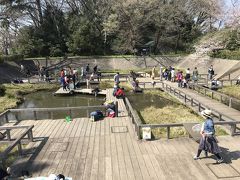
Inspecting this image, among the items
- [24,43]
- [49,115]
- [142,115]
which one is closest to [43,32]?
[24,43]

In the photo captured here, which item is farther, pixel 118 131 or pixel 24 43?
pixel 24 43

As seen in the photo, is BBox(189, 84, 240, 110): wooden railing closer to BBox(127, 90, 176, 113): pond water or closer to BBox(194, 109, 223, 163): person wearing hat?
BBox(127, 90, 176, 113): pond water

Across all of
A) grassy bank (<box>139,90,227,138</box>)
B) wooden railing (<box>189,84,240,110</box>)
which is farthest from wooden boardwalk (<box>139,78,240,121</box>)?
grassy bank (<box>139,90,227,138</box>)

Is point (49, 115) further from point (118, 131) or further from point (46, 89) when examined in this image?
point (46, 89)

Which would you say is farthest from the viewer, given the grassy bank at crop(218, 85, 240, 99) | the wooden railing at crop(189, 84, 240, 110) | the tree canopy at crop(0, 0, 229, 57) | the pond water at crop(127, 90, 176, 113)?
the tree canopy at crop(0, 0, 229, 57)

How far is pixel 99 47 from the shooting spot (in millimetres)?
41500

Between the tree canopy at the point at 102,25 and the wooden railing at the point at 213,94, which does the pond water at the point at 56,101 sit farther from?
the tree canopy at the point at 102,25

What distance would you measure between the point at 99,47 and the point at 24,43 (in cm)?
1107

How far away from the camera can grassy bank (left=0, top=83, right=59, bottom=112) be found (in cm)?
1737

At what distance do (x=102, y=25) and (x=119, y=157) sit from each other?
3638 cm

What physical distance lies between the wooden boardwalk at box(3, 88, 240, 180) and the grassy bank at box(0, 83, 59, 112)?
8174mm

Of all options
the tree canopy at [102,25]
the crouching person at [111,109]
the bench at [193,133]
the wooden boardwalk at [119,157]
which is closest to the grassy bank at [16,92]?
the crouching person at [111,109]

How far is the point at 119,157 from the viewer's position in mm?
7594

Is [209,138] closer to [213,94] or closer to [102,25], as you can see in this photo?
[213,94]
